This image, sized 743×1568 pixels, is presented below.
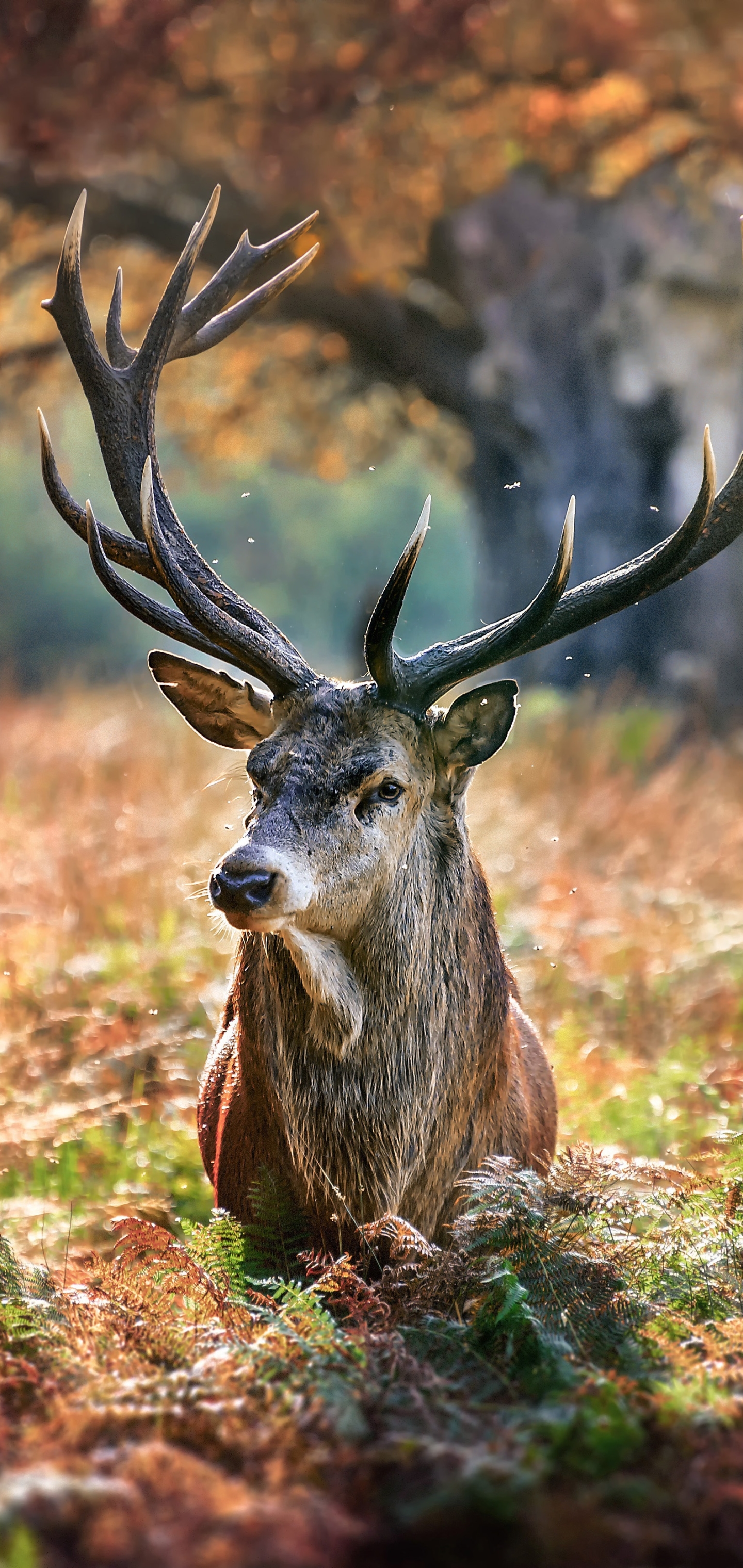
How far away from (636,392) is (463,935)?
904 cm

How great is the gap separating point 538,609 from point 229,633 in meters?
0.81

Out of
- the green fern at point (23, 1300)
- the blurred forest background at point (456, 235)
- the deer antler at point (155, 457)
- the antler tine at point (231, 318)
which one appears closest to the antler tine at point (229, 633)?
the deer antler at point (155, 457)

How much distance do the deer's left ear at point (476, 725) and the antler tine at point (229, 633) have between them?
1.26ft

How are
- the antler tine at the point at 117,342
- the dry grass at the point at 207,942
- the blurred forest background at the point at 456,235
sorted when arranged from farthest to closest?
the blurred forest background at the point at 456,235 < the dry grass at the point at 207,942 < the antler tine at the point at 117,342

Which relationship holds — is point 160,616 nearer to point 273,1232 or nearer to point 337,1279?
point 273,1232

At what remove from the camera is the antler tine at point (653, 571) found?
335 centimetres

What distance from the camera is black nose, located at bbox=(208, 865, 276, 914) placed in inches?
114

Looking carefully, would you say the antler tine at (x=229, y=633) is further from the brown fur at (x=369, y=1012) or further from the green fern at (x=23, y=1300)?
the green fern at (x=23, y=1300)

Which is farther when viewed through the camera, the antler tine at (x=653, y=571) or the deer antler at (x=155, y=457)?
the deer antler at (x=155, y=457)

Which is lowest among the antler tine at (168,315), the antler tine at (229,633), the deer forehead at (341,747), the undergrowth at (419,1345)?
the undergrowth at (419,1345)


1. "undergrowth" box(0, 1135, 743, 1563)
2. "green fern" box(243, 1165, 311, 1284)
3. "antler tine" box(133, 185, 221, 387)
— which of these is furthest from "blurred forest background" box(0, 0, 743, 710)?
"undergrowth" box(0, 1135, 743, 1563)

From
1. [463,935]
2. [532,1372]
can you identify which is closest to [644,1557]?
[532,1372]

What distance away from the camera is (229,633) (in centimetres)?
345

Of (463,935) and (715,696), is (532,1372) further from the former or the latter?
(715,696)
